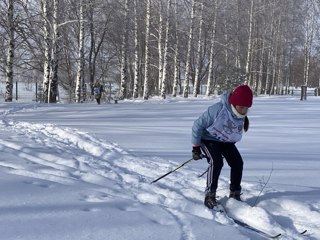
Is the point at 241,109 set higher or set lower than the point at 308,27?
lower

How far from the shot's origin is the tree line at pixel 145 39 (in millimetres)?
20547

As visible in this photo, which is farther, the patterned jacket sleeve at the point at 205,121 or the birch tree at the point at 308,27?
the birch tree at the point at 308,27

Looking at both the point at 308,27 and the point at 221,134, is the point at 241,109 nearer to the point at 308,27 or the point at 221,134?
the point at 221,134

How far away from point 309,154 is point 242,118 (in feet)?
11.6

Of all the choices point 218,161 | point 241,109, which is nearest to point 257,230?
point 218,161

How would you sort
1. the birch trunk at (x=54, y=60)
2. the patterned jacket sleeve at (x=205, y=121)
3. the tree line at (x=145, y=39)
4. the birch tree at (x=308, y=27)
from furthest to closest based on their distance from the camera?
the birch tree at (x=308, y=27), the tree line at (x=145, y=39), the birch trunk at (x=54, y=60), the patterned jacket sleeve at (x=205, y=121)

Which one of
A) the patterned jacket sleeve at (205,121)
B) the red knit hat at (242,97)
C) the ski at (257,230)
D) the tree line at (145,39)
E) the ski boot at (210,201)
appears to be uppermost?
the tree line at (145,39)

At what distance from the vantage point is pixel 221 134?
4637mm

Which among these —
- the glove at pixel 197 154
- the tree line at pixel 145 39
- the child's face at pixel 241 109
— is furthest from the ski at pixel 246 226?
the tree line at pixel 145 39

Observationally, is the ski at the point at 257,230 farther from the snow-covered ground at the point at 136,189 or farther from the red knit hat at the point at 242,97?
the red knit hat at the point at 242,97

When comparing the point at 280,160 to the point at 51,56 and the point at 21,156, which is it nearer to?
the point at 21,156

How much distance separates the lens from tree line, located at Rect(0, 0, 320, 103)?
67.4ft

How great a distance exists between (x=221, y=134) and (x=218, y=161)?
0.32m

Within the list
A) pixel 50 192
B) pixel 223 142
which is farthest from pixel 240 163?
pixel 50 192
